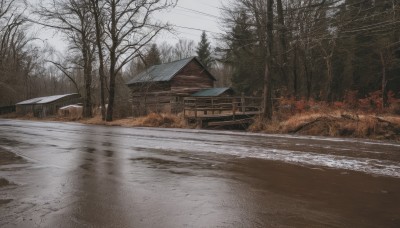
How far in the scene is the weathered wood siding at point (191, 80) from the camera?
40125 mm

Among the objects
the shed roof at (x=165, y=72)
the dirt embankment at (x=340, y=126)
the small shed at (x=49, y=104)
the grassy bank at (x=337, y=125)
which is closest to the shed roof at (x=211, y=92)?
the shed roof at (x=165, y=72)

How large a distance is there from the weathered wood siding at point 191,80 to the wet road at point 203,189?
1193 inches

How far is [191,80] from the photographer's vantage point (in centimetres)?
4191

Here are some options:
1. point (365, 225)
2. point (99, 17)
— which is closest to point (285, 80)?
point (99, 17)

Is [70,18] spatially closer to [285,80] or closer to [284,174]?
[285,80]

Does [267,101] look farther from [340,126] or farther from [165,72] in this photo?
[165,72]

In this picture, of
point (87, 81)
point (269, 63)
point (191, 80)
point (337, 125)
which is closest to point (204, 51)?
point (191, 80)

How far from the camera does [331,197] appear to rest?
5258 millimetres

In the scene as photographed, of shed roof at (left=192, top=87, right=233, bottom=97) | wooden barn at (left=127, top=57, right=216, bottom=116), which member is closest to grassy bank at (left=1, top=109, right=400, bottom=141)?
shed roof at (left=192, top=87, right=233, bottom=97)

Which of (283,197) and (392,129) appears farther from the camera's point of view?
(392,129)

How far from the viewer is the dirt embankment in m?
14.5

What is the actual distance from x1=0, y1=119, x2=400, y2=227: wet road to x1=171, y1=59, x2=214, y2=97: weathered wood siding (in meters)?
30.3

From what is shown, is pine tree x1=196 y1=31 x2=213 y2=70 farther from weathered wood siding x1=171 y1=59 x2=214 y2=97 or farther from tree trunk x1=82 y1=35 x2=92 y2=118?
tree trunk x1=82 y1=35 x2=92 y2=118

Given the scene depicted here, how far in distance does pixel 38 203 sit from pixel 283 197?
3525mm
